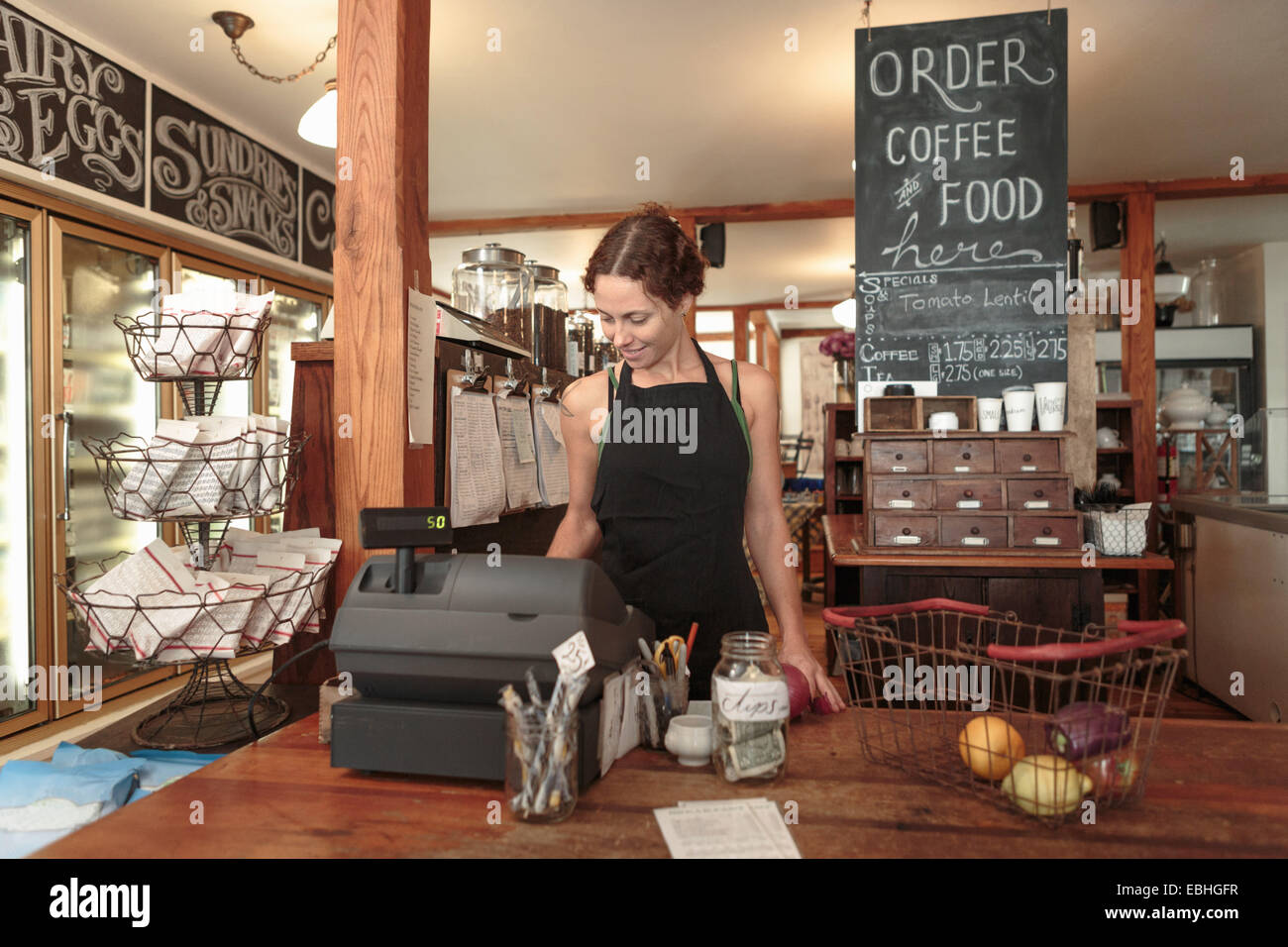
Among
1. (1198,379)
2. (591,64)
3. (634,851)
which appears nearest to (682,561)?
(634,851)

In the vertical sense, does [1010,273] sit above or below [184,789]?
above

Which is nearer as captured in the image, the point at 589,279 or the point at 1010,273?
the point at 589,279

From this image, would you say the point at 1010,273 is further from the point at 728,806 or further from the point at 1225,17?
the point at 728,806

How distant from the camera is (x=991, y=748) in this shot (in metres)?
1.01

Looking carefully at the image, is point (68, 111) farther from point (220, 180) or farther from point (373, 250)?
point (373, 250)

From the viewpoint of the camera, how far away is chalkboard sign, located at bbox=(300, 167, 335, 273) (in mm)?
5512

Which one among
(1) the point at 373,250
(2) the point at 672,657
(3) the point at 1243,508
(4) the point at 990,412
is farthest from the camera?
(3) the point at 1243,508

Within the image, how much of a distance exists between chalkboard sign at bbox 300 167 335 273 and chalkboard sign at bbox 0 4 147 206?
1.37m

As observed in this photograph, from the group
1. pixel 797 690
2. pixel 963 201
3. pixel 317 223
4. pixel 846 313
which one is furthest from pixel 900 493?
pixel 317 223

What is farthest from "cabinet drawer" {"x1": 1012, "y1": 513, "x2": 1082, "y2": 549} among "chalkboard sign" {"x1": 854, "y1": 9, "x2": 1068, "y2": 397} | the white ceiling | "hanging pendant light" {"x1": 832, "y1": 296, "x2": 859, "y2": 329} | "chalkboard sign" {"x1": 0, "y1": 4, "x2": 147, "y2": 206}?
"chalkboard sign" {"x1": 0, "y1": 4, "x2": 147, "y2": 206}

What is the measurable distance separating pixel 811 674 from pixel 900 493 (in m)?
1.65

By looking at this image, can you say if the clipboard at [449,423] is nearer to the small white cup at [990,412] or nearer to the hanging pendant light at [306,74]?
the hanging pendant light at [306,74]

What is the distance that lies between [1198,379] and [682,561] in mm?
7766

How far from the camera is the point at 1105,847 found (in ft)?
2.94
